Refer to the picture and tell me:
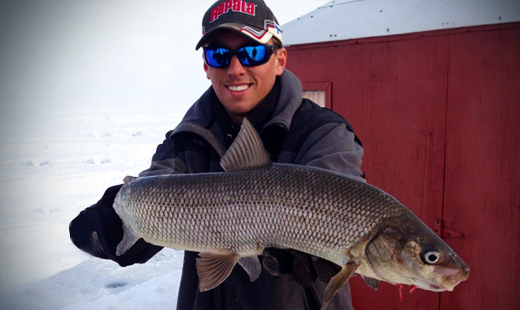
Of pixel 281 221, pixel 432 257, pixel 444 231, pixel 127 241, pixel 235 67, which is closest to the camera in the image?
pixel 432 257

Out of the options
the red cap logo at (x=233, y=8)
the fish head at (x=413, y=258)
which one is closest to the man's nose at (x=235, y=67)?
the red cap logo at (x=233, y=8)

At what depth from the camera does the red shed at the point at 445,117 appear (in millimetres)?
3854

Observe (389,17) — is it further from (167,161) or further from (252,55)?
(167,161)

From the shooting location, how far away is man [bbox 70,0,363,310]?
96.9 inches

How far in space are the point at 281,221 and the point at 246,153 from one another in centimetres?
43

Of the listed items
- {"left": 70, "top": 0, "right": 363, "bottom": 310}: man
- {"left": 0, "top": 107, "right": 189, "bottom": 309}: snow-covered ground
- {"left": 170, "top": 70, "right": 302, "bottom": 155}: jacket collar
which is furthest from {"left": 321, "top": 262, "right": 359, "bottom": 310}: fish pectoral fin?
{"left": 0, "top": 107, "right": 189, "bottom": 309}: snow-covered ground

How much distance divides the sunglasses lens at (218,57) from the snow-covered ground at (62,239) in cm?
370

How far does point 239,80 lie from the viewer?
2654 millimetres

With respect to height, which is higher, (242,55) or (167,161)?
(242,55)

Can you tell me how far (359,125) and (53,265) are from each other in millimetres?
5757

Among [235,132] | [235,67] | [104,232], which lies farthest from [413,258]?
[104,232]

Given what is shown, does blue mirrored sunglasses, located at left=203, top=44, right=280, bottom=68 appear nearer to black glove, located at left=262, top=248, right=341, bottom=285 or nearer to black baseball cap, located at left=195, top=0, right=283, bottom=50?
black baseball cap, located at left=195, top=0, right=283, bottom=50

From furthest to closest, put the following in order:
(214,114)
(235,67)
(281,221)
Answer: (214,114) → (235,67) → (281,221)

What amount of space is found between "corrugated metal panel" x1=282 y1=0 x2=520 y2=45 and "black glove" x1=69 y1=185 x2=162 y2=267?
3.19 metres
